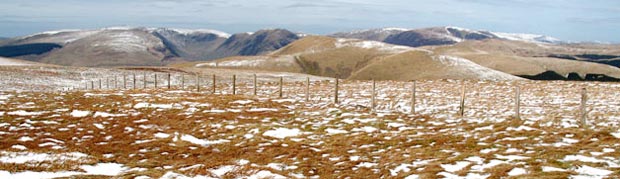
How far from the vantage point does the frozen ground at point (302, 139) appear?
15.2 meters

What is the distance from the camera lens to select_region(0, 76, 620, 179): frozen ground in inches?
597

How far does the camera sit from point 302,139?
21.5 m

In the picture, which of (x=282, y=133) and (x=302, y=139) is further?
(x=282, y=133)

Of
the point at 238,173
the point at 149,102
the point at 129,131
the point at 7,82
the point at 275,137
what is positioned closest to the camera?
the point at 238,173

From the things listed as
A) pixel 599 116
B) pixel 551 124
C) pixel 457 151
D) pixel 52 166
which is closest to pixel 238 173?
pixel 52 166

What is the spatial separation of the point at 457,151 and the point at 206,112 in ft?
55.3

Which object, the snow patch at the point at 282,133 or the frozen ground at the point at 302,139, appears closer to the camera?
the frozen ground at the point at 302,139

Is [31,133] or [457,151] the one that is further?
[31,133]

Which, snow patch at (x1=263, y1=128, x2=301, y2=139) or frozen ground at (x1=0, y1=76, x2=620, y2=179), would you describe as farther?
snow patch at (x1=263, y1=128, x2=301, y2=139)

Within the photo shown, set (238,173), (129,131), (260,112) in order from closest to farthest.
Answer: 1. (238,173)
2. (129,131)
3. (260,112)

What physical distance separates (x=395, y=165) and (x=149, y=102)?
23.2 m

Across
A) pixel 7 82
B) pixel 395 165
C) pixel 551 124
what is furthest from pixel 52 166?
pixel 7 82

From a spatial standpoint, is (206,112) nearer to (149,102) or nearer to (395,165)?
(149,102)

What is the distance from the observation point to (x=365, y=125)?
2409cm
